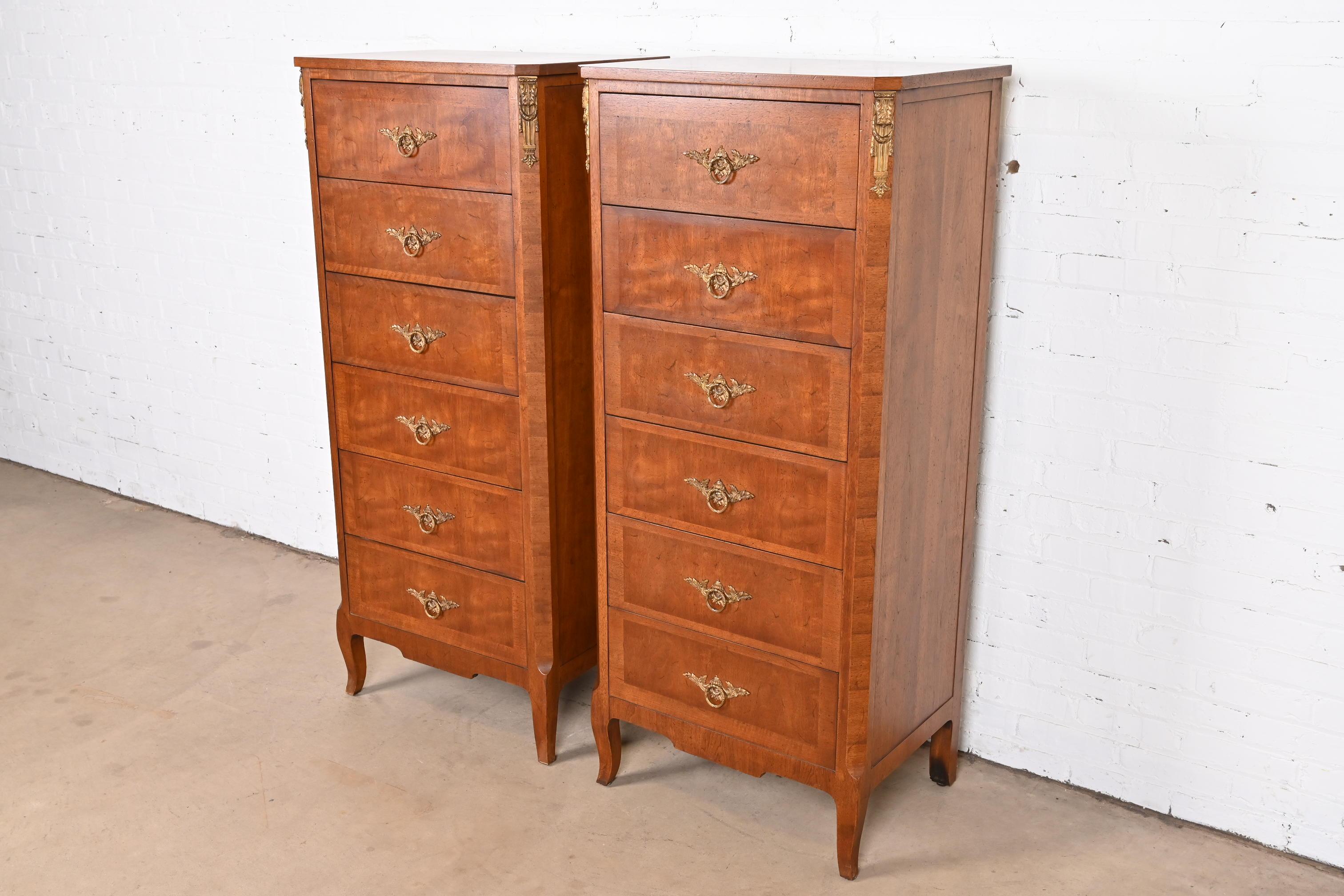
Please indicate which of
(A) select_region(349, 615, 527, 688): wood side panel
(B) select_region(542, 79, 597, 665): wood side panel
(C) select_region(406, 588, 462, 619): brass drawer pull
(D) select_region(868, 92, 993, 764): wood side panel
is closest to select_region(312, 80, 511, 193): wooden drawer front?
(B) select_region(542, 79, 597, 665): wood side panel

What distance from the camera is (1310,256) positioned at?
2.21m

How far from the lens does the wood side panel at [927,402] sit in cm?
216

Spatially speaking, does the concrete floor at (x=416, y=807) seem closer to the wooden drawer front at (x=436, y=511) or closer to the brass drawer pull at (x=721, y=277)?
the wooden drawer front at (x=436, y=511)

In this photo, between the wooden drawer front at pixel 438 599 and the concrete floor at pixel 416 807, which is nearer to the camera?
the concrete floor at pixel 416 807

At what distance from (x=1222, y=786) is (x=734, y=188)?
151cm

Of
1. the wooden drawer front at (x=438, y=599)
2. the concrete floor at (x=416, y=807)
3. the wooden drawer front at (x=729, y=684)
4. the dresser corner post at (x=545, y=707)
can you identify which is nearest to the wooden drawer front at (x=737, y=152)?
the wooden drawer front at (x=729, y=684)

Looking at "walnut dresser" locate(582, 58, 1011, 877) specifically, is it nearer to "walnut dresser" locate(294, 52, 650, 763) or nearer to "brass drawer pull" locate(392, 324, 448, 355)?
"walnut dresser" locate(294, 52, 650, 763)

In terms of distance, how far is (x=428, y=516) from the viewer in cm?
282

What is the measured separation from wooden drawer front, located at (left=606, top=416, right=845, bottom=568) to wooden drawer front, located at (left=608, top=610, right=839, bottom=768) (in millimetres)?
229

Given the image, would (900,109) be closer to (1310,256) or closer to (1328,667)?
(1310,256)

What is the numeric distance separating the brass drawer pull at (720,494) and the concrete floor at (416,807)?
682 mm

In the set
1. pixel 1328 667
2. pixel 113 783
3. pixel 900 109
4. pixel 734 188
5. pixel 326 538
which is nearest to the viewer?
pixel 900 109

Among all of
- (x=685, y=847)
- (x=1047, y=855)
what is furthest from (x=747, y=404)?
(x=1047, y=855)

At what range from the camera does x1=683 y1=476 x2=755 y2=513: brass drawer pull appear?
233cm
